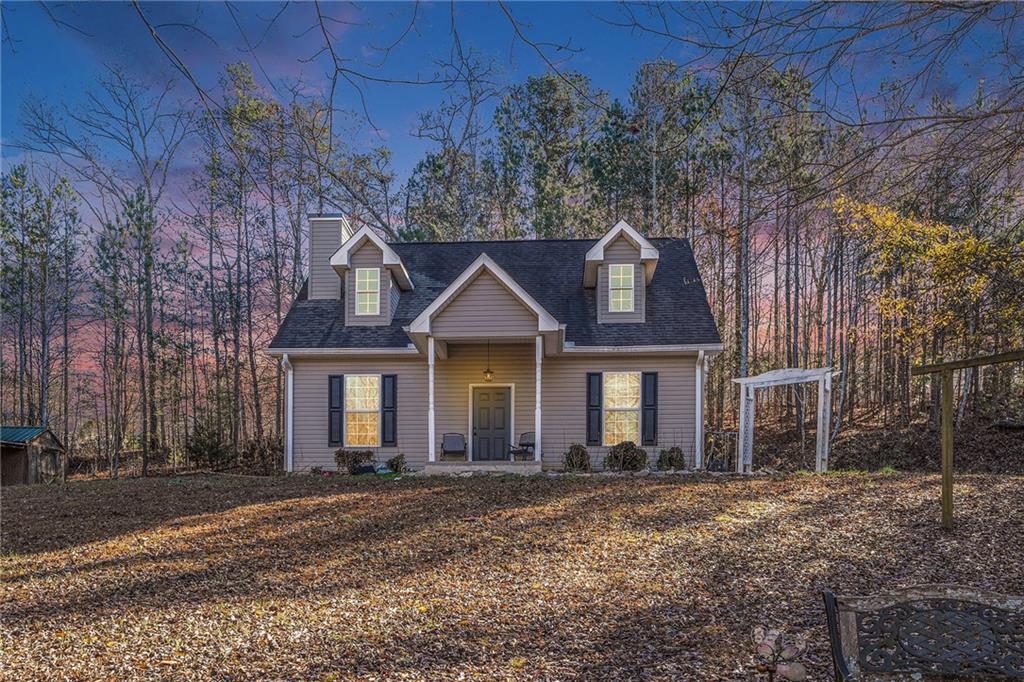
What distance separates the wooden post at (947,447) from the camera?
265 inches

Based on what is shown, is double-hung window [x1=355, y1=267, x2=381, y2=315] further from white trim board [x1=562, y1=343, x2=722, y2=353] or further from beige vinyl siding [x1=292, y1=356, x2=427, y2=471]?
white trim board [x1=562, y1=343, x2=722, y2=353]

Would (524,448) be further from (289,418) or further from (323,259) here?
(323,259)

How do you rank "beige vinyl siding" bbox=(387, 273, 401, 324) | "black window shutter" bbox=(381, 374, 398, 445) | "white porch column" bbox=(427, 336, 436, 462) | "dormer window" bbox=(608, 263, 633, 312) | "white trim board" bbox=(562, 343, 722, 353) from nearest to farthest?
"white porch column" bbox=(427, 336, 436, 462) < "white trim board" bbox=(562, 343, 722, 353) < "black window shutter" bbox=(381, 374, 398, 445) < "dormer window" bbox=(608, 263, 633, 312) < "beige vinyl siding" bbox=(387, 273, 401, 324)

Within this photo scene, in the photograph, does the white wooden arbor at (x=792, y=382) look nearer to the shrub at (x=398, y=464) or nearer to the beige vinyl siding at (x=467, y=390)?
the beige vinyl siding at (x=467, y=390)

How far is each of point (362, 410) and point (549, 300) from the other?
5.18 meters

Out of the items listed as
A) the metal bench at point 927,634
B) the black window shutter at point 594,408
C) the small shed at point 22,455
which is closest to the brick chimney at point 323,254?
the black window shutter at point 594,408

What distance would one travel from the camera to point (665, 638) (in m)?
4.72

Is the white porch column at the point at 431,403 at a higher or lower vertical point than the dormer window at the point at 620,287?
lower

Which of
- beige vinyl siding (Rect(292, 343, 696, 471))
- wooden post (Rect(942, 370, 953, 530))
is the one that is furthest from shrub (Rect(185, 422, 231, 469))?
wooden post (Rect(942, 370, 953, 530))

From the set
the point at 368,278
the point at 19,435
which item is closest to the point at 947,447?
the point at 368,278

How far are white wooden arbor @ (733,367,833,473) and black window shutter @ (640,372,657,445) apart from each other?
Result: 1812mm

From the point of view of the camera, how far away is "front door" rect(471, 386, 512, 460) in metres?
15.0

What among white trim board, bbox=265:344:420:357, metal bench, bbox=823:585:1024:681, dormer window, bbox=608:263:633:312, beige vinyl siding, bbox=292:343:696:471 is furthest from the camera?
dormer window, bbox=608:263:633:312

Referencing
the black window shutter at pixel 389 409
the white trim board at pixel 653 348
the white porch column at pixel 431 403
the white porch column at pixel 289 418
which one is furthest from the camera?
the white porch column at pixel 289 418
